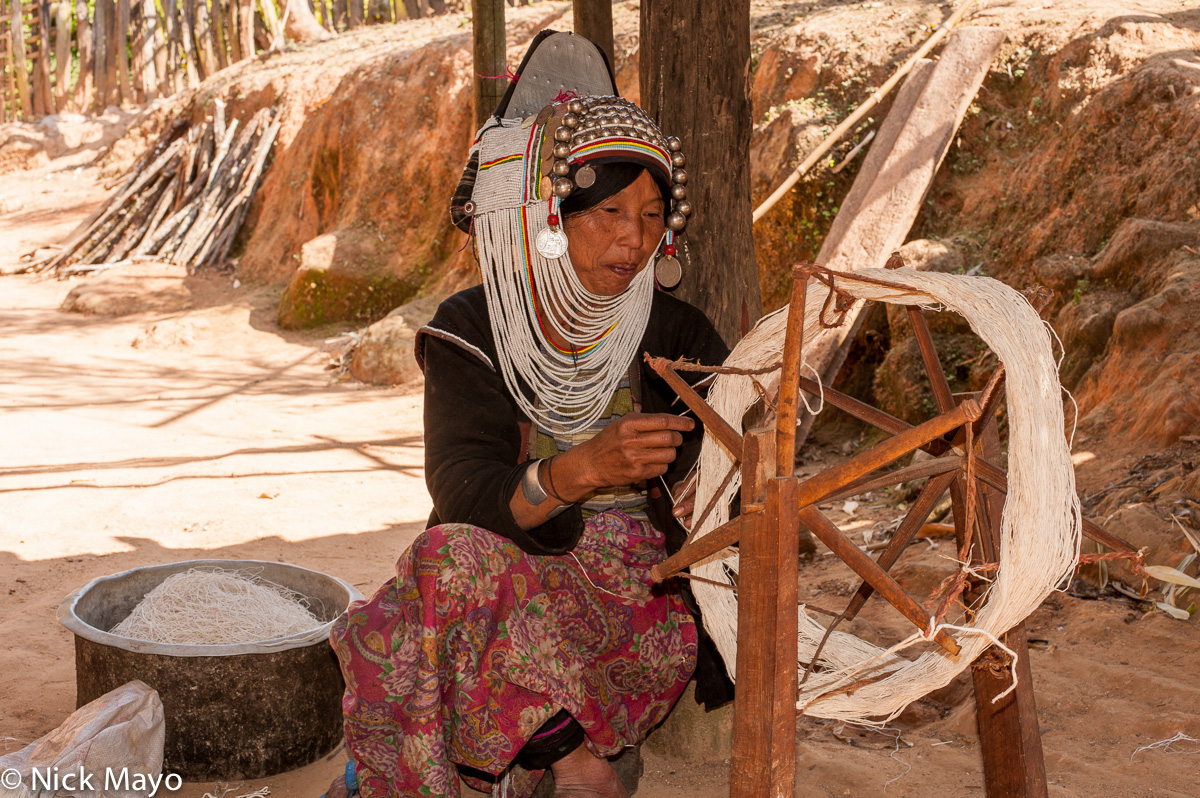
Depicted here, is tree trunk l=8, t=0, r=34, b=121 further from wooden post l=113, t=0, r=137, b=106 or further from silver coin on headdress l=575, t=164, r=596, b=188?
silver coin on headdress l=575, t=164, r=596, b=188

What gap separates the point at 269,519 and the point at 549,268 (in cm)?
283

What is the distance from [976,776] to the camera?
7.22 ft

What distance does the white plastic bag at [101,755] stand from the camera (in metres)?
1.92

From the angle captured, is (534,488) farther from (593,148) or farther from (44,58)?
(44,58)

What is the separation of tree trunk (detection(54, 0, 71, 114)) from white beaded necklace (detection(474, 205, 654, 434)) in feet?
52.5

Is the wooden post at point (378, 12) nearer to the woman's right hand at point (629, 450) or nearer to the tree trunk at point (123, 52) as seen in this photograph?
the tree trunk at point (123, 52)

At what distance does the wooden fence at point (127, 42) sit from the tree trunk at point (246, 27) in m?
0.01

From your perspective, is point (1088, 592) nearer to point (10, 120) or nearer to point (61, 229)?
point (61, 229)

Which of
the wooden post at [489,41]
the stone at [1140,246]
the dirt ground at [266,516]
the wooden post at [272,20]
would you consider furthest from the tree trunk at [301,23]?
the stone at [1140,246]

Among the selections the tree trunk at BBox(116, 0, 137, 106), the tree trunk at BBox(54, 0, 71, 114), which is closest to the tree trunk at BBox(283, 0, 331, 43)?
the tree trunk at BBox(116, 0, 137, 106)

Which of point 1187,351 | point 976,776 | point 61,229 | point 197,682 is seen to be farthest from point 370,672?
point 61,229

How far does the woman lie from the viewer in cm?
189

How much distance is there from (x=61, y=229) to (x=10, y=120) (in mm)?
4839

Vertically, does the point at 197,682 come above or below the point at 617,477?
below
